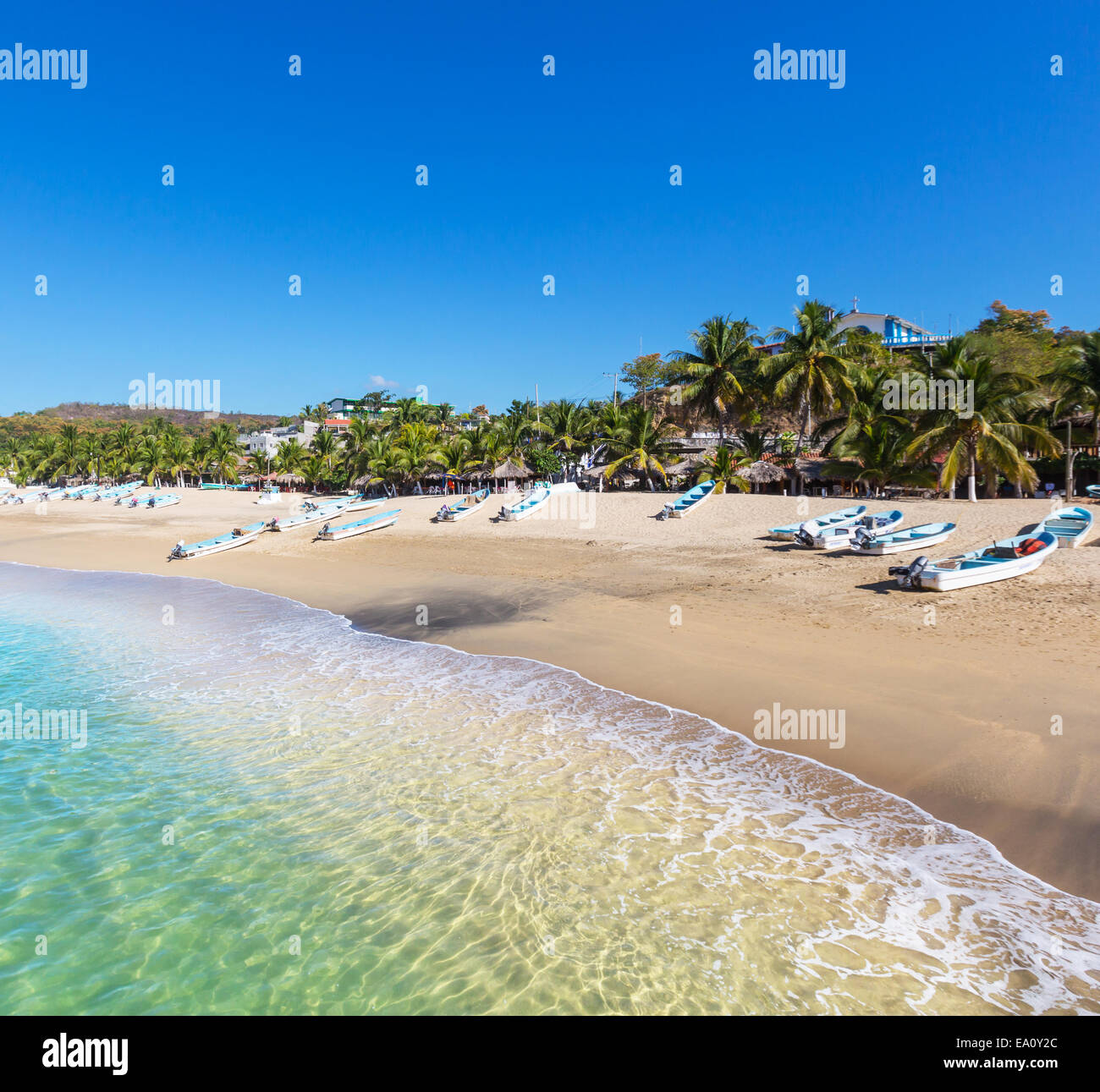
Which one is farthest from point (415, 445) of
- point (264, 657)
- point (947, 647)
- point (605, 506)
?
point (947, 647)

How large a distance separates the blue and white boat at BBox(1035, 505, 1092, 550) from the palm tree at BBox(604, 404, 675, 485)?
69.2 ft

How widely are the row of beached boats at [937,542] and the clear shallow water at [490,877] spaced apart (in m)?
8.03

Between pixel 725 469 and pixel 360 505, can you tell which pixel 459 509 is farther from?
pixel 725 469

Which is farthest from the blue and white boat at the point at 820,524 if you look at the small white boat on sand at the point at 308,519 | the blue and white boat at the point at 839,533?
the small white boat on sand at the point at 308,519

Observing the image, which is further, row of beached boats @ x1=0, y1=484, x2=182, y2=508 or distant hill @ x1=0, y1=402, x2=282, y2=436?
distant hill @ x1=0, y1=402, x2=282, y2=436

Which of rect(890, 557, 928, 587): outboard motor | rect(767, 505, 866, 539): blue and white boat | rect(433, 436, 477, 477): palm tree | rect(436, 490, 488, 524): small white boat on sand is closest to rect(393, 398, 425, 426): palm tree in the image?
rect(433, 436, 477, 477): palm tree

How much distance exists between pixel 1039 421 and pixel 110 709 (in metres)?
35.0

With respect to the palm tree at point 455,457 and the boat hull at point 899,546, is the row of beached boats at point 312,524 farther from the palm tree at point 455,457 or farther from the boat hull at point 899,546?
the boat hull at point 899,546

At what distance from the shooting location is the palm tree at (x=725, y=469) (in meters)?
30.7

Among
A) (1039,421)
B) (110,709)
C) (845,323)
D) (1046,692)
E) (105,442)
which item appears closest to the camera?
(1046,692)

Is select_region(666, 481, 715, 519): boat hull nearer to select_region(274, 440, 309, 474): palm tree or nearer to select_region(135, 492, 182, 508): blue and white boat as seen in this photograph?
select_region(135, 492, 182, 508): blue and white boat

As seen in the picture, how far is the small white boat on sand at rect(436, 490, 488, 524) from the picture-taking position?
98.9ft
